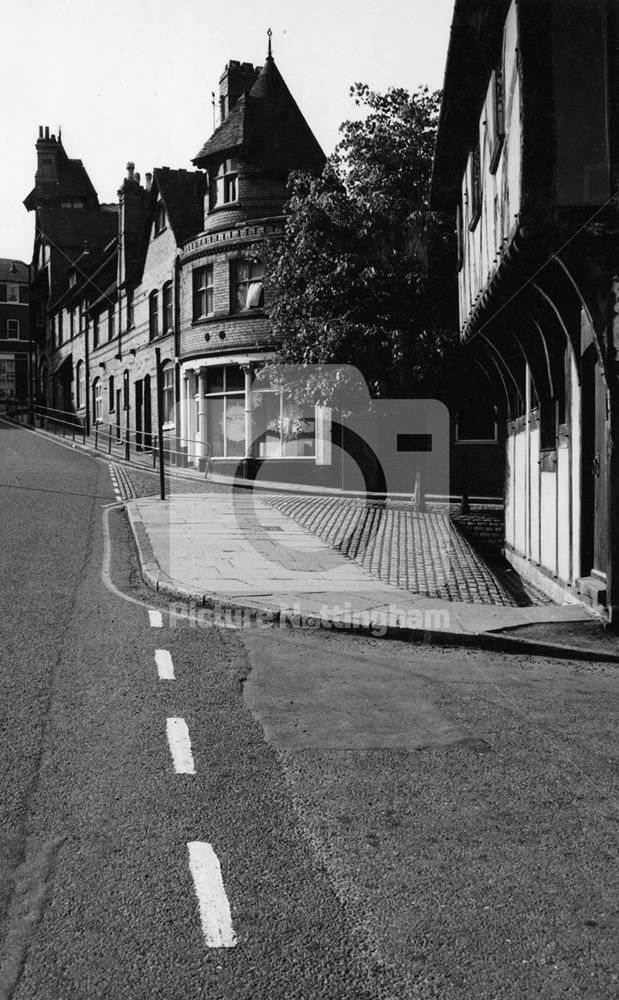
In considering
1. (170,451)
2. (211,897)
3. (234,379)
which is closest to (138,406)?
(170,451)

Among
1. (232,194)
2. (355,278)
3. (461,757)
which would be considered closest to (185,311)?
(232,194)

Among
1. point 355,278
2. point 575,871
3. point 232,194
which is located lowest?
point 575,871

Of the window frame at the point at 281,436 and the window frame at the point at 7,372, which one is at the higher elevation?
the window frame at the point at 7,372

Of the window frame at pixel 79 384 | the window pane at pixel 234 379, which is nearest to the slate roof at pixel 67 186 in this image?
the window frame at pixel 79 384

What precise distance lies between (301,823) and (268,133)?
2957 cm

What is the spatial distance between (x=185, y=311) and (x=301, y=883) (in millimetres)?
30467

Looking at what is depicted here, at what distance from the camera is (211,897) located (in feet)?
11.8

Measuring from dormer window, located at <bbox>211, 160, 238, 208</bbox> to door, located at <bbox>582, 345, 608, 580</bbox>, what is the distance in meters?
23.1

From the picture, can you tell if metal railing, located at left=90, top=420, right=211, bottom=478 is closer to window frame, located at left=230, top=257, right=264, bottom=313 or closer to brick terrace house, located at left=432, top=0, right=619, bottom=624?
window frame, located at left=230, top=257, right=264, bottom=313

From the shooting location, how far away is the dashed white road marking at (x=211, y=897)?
10.9 feet

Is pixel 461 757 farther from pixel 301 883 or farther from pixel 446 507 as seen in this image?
pixel 446 507

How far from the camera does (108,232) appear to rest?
2393 inches

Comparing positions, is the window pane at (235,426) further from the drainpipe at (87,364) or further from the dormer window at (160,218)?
the drainpipe at (87,364)

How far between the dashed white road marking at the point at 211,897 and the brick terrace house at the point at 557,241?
6.13 meters
